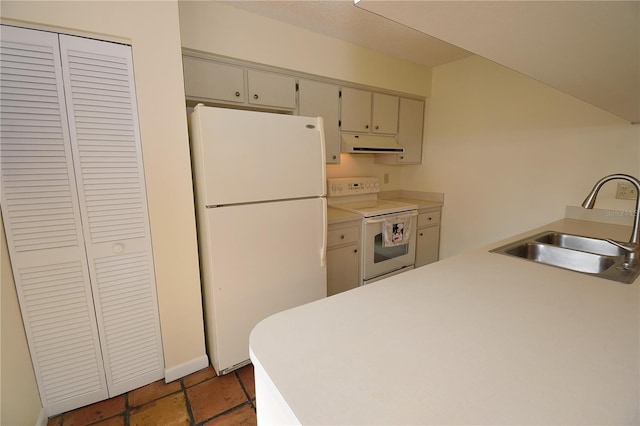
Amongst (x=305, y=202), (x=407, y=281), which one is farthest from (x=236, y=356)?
(x=407, y=281)

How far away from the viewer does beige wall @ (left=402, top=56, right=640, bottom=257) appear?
1985 mm

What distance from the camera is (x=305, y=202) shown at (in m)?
1.85

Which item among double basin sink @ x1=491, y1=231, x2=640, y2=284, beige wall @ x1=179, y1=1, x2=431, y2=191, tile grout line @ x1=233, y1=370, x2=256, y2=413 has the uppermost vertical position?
beige wall @ x1=179, y1=1, x2=431, y2=191

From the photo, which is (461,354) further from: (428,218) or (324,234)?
(428,218)

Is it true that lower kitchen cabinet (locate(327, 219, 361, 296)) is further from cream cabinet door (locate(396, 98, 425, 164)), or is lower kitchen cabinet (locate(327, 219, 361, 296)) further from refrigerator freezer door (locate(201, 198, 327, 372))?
cream cabinet door (locate(396, 98, 425, 164))

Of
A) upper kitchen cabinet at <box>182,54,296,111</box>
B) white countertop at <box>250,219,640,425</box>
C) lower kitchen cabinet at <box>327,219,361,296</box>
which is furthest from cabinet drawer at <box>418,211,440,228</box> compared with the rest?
white countertop at <box>250,219,640,425</box>

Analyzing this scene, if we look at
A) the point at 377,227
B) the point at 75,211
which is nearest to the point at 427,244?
the point at 377,227

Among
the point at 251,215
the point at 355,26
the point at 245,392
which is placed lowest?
the point at 245,392

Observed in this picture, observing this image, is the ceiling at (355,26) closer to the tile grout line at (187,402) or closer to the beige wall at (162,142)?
the beige wall at (162,142)

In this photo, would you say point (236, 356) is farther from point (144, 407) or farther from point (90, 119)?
point (90, 119)

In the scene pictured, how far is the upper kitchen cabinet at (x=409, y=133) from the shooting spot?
9.77 feet

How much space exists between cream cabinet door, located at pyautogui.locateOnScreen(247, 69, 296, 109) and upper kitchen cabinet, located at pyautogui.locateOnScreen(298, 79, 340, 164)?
9 cm

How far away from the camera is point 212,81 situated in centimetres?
195

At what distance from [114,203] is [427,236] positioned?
2777 mm
